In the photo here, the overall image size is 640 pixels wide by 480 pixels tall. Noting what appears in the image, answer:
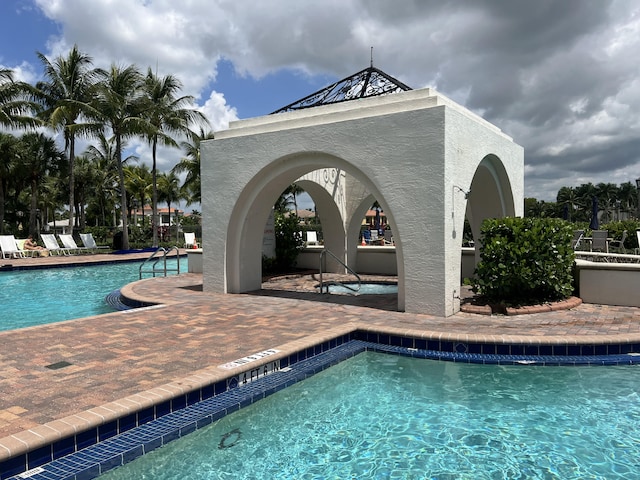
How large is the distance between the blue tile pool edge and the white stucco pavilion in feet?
5.84

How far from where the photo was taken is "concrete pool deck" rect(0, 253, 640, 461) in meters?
4.16

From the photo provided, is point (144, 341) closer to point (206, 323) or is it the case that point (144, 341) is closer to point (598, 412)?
point (206, 323)

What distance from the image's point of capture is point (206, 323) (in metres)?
7.76

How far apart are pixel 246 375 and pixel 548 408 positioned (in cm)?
334

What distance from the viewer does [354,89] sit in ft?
41.0

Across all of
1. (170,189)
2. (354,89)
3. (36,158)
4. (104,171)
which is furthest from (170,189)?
(354,89)

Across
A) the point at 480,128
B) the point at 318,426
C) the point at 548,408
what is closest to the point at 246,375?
the point at 318,426

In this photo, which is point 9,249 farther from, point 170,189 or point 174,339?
point 170,189

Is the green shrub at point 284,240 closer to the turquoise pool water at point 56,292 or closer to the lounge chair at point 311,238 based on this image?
the turquoise pool water at point 56,292

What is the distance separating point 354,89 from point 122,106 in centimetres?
1908

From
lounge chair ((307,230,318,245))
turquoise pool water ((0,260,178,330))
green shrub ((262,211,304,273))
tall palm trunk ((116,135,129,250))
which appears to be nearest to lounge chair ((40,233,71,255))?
tall palm trunk ((116,135,129,250))

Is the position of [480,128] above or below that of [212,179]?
above

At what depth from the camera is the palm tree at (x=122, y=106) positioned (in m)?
25.8

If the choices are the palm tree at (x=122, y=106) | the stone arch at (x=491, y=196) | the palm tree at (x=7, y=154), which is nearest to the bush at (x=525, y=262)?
the stone arch at (x=491, y=196)
